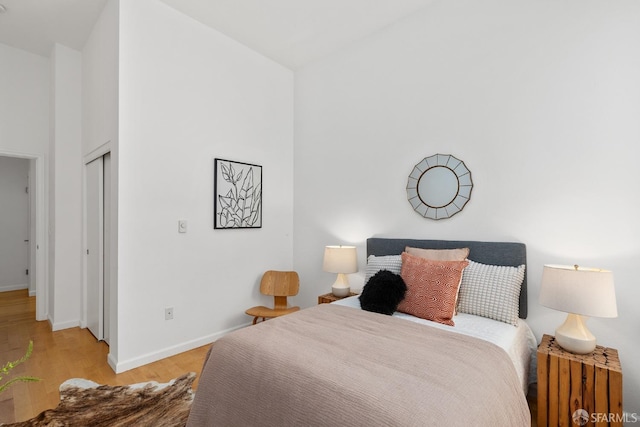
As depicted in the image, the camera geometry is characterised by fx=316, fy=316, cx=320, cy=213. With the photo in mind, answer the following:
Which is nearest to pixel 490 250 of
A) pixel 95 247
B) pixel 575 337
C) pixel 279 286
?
pixel 575 337

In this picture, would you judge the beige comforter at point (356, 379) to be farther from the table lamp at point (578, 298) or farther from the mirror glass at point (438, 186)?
the mirror glass at point (438, 186)

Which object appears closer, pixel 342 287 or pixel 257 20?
pixel 257 20

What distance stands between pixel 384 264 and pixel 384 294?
0.50 meters

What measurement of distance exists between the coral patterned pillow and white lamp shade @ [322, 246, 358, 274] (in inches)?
32.3

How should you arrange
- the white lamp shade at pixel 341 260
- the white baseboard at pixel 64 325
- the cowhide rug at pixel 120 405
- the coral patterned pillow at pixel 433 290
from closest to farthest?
1. the cowhide rug at pixel 120 405
2. the coral patterned pillow at pixel 433 290
3. the white lamp shade at pixel 341 260
4. the white baseboard at pixel 64 325

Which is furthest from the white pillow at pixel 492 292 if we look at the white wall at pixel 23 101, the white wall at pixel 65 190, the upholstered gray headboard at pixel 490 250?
the white wall at pixel 23 101

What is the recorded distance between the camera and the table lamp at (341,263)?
3.05 m

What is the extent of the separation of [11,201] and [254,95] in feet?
15.2

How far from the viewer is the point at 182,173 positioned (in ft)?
9.64

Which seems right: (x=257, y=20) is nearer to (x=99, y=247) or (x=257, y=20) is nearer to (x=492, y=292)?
(x=99, y=247)

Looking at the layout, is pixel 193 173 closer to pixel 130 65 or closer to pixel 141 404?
pixel 130 65

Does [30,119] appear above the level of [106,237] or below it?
above

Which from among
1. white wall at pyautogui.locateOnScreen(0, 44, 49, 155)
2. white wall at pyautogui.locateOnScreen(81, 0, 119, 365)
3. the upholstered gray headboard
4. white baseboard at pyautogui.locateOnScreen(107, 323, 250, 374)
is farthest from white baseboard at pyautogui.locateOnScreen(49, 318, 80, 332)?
the upholstered gray headboard

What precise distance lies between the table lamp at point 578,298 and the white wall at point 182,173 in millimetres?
2729
